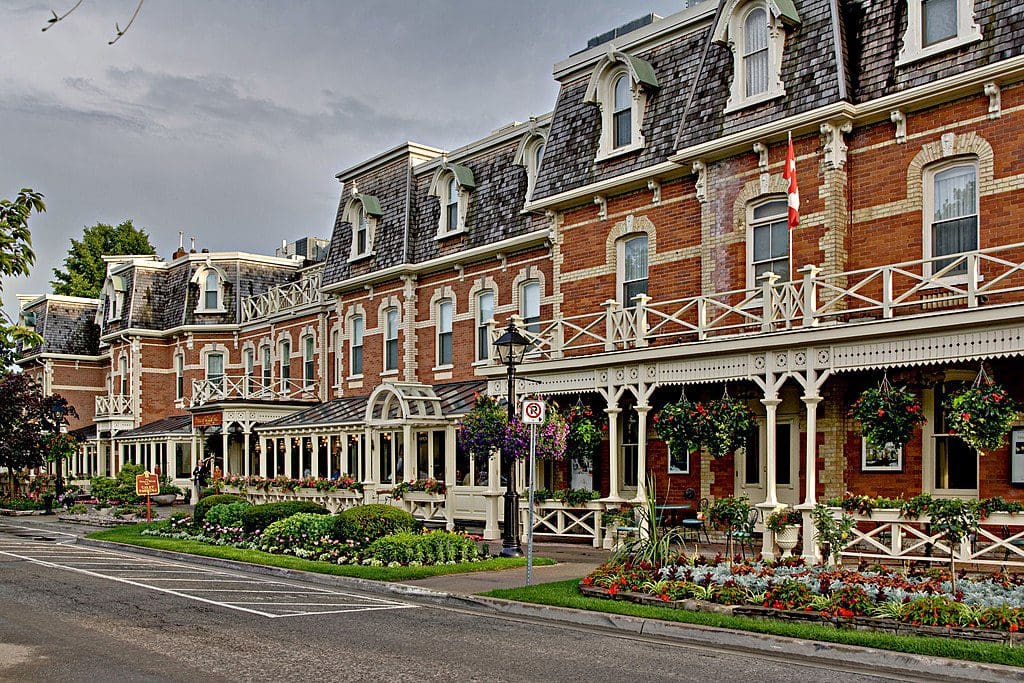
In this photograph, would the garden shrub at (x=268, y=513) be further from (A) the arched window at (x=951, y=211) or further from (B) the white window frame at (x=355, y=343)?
(A) the arched window at (x=951, y=211)

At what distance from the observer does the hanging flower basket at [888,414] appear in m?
15.4

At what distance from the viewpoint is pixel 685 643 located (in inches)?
448

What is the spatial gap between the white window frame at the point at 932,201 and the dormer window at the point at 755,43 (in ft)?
9.95

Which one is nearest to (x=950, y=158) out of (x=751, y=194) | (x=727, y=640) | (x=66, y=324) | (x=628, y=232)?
(x=751, y=194)

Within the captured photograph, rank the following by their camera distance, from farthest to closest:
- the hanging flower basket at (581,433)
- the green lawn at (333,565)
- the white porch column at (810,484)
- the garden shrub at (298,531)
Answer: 1. the hanging flower basket at (581,433)
2. the garden shrub at (298,531)
3. the green lawn at (333,565)
4. the white porch column at (810,484)

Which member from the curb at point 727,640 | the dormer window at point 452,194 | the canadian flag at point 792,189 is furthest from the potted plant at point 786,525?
the dormer window at point 452,194

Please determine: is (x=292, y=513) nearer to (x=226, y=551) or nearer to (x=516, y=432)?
(x=226, y=551)

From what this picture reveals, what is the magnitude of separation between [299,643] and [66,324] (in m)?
46.8

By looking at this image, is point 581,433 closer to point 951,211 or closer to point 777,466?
point 777,466

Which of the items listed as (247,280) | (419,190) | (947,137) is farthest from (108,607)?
(247,280)

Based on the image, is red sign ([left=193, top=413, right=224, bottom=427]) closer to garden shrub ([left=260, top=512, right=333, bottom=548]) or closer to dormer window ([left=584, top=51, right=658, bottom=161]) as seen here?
garden shrub ([left=260, top=512, right=333, bottom=548])

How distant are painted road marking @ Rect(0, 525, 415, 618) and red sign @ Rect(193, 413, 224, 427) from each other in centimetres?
1527

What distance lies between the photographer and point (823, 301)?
17891 millimetres

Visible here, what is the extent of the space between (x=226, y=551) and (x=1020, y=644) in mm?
15170
